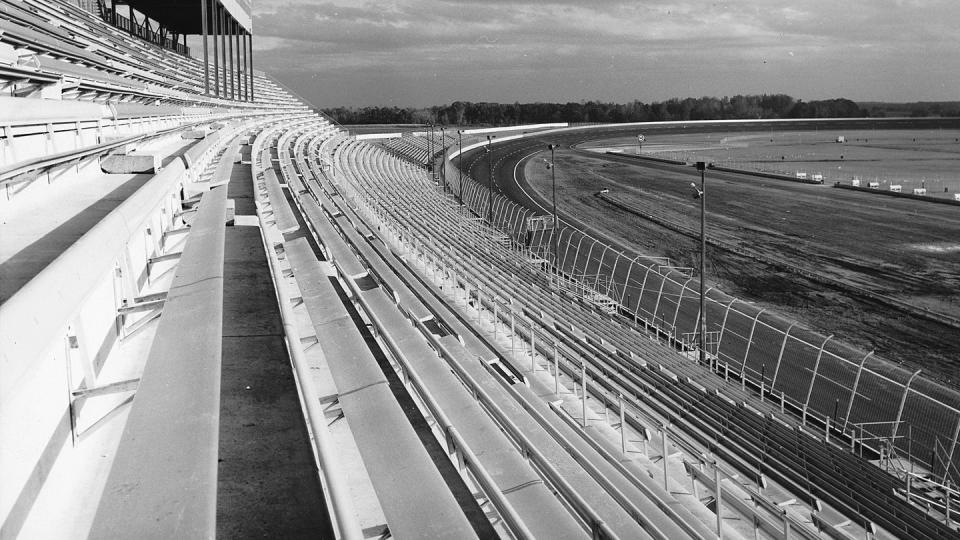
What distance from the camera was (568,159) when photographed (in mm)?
73625

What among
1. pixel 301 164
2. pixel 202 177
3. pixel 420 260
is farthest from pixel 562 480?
pixel 301 164

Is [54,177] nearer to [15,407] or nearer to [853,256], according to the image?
[15,407]

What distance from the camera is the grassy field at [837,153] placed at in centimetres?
6222

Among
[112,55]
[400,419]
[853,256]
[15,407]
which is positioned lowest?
[853,256]

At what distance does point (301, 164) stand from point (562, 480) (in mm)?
19437

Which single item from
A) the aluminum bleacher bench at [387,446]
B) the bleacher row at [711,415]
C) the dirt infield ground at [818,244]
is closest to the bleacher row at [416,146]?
the dirt infield ground at [818,244]

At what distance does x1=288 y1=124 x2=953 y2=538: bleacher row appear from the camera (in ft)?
30.5

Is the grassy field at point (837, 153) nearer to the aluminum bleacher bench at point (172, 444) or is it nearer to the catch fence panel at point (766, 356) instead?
the catch fence panel at point (766, 356)

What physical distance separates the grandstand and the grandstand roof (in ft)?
96.2

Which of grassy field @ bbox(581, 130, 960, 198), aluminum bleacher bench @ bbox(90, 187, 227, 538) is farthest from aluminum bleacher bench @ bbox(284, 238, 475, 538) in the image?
grassy field @ bbox(581, 130, 960, 198)

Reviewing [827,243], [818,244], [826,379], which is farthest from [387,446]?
[827,243]

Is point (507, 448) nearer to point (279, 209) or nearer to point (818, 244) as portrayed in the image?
point (279, 209)

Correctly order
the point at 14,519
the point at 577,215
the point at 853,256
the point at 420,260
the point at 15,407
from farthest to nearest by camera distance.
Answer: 1. the point at 577,215
2. the point at 853,256
3. the point at 420,260
4. the point at 15,407
5. the point at 14,519

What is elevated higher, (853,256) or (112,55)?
(112,55)
